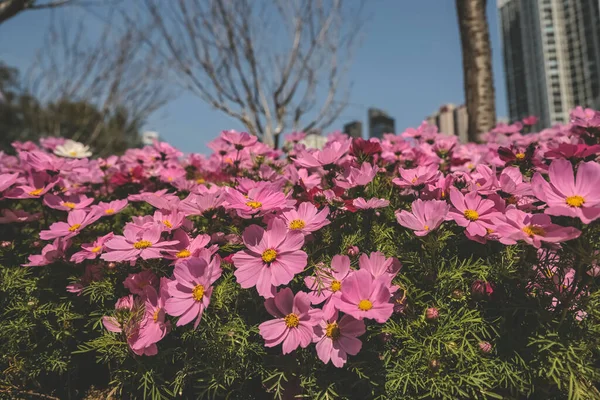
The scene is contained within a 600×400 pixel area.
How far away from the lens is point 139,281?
96 centimetres

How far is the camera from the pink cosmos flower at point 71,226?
1.07 metres

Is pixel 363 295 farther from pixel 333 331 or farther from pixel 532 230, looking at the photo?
pixel 532 230

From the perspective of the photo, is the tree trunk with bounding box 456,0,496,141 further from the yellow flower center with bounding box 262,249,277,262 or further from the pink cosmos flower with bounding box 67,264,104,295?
the pink cosmos flower with bounding box 67,264,104,295

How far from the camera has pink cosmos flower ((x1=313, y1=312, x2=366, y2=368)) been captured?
0.76m

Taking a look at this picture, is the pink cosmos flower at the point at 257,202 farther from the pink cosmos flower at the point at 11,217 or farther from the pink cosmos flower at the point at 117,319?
the pink cosmos flower at the point at 11,217

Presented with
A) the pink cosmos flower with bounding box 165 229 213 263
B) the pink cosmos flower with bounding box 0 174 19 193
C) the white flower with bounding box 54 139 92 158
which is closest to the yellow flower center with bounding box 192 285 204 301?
the pink cosmos flower with bounding box 165 229 213 263

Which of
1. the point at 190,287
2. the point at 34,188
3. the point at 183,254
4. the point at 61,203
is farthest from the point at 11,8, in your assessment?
the point at 190,287

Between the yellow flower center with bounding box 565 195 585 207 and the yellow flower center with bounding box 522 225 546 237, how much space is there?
0.06m

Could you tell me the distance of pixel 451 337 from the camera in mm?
824

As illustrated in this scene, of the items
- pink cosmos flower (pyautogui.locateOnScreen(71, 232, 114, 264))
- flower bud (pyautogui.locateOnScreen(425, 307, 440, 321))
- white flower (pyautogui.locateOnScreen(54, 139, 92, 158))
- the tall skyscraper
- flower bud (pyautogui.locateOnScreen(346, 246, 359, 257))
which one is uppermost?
the tall skyscraper

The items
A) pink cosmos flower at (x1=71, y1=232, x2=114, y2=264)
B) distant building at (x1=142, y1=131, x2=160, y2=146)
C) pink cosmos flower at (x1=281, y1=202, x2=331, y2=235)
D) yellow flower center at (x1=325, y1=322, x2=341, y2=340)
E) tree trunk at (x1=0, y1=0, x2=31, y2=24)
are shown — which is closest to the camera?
yellow flower center at (x1=325, y1=322, x2=341, y2=340)

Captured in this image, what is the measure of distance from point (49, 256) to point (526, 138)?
2.01 metres

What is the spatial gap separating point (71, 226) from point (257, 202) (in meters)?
0.56

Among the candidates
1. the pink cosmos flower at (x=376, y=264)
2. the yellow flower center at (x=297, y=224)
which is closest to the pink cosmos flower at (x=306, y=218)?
the yellow flower center at (x=297, y=224)
